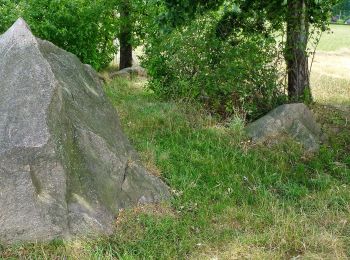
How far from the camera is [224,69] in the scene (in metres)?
7.96

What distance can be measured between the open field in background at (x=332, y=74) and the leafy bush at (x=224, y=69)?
1457mm

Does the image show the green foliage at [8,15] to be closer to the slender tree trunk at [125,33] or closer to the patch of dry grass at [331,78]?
the slender tree trunk at [125,33]

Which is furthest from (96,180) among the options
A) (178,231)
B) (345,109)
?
(345,109)

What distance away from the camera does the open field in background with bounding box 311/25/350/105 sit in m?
10.7

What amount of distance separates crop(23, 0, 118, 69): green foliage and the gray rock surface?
14.8ft

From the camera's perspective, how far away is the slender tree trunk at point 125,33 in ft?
37.7

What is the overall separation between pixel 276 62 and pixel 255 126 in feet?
5.05

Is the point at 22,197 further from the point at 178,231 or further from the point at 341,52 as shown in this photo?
the point at 341,52

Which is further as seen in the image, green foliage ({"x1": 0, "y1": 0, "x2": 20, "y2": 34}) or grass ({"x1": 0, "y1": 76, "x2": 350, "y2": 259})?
green foliage ({"x1": 0, "y1": 0, "x2": 20, "y2": 34})

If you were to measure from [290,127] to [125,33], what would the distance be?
21.1 ft

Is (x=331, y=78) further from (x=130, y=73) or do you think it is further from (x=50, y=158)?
(x=50, y=158)

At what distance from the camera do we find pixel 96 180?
4684mm

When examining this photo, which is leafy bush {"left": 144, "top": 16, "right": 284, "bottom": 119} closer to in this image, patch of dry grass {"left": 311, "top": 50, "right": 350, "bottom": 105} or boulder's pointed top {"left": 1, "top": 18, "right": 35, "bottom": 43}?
patch of dry grass {"left": 311, "top": 50, "right": 350, "bottom": 105}

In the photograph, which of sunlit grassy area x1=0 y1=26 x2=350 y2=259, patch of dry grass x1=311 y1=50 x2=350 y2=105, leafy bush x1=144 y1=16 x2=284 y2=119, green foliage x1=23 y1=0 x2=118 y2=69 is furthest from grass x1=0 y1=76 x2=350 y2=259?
green foliage x1=23 y1=0 x2=118 y2=69
